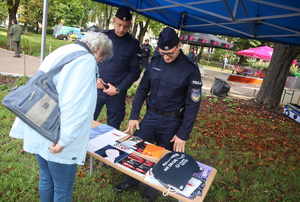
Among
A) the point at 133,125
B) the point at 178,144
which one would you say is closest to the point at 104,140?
the point at 133,125

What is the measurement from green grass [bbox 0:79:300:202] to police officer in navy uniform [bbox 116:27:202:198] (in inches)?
35.7

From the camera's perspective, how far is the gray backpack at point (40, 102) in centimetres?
155

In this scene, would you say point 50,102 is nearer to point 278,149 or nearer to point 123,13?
point 123,13

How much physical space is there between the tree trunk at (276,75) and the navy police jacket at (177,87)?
7156mm

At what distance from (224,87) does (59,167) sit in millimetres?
9615

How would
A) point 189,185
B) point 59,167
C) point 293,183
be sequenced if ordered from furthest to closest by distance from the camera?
point 293,183, point 189,185, point 59,167

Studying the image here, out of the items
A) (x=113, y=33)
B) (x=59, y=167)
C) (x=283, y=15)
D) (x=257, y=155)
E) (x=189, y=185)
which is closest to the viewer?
(x=59, y=167)

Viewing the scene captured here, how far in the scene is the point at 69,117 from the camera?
5.06 ft

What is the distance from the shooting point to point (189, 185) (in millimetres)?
2061

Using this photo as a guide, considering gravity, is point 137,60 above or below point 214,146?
above

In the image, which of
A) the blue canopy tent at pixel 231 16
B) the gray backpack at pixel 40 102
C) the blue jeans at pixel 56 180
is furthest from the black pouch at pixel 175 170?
the blue canopy tent at pixel 231 16

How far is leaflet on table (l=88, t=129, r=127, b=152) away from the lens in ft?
8.25

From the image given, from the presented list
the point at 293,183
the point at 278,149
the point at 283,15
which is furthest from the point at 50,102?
the point at 278,149

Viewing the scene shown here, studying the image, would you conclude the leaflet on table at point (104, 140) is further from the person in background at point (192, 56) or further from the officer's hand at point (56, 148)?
the person in background at point (192, 56)
